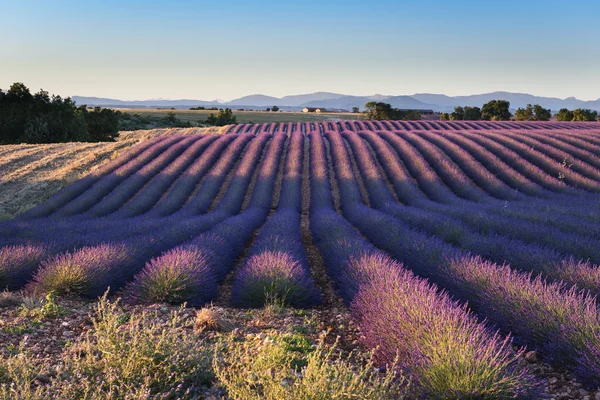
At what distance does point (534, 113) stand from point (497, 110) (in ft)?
15.3

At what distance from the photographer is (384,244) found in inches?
280

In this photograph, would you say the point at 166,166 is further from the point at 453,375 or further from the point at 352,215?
the point at 453,375

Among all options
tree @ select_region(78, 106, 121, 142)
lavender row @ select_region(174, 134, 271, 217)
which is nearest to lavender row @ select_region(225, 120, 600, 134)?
lavender row @ select_region(174, 134, 271, 217)

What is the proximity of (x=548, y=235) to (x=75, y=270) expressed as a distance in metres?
6.61

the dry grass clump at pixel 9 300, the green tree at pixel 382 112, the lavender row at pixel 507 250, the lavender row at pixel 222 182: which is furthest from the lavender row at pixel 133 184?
the green tree at pixel 382 112

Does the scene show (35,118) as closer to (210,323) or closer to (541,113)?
(210,323)

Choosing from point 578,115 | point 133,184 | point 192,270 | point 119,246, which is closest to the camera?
point 192,270

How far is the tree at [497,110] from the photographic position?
55594 millimetres

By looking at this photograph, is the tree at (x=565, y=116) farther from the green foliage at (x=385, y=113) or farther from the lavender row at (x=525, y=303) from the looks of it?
the lavender row at (x=525, y=303)

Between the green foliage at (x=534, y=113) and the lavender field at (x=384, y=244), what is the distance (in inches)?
1527

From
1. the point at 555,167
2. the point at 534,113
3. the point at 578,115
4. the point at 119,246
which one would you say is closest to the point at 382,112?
the point at 534,113

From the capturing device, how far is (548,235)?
6289 millimetres

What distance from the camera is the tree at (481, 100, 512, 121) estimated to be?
55.6 m

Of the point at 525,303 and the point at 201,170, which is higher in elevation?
the point at 525,303
